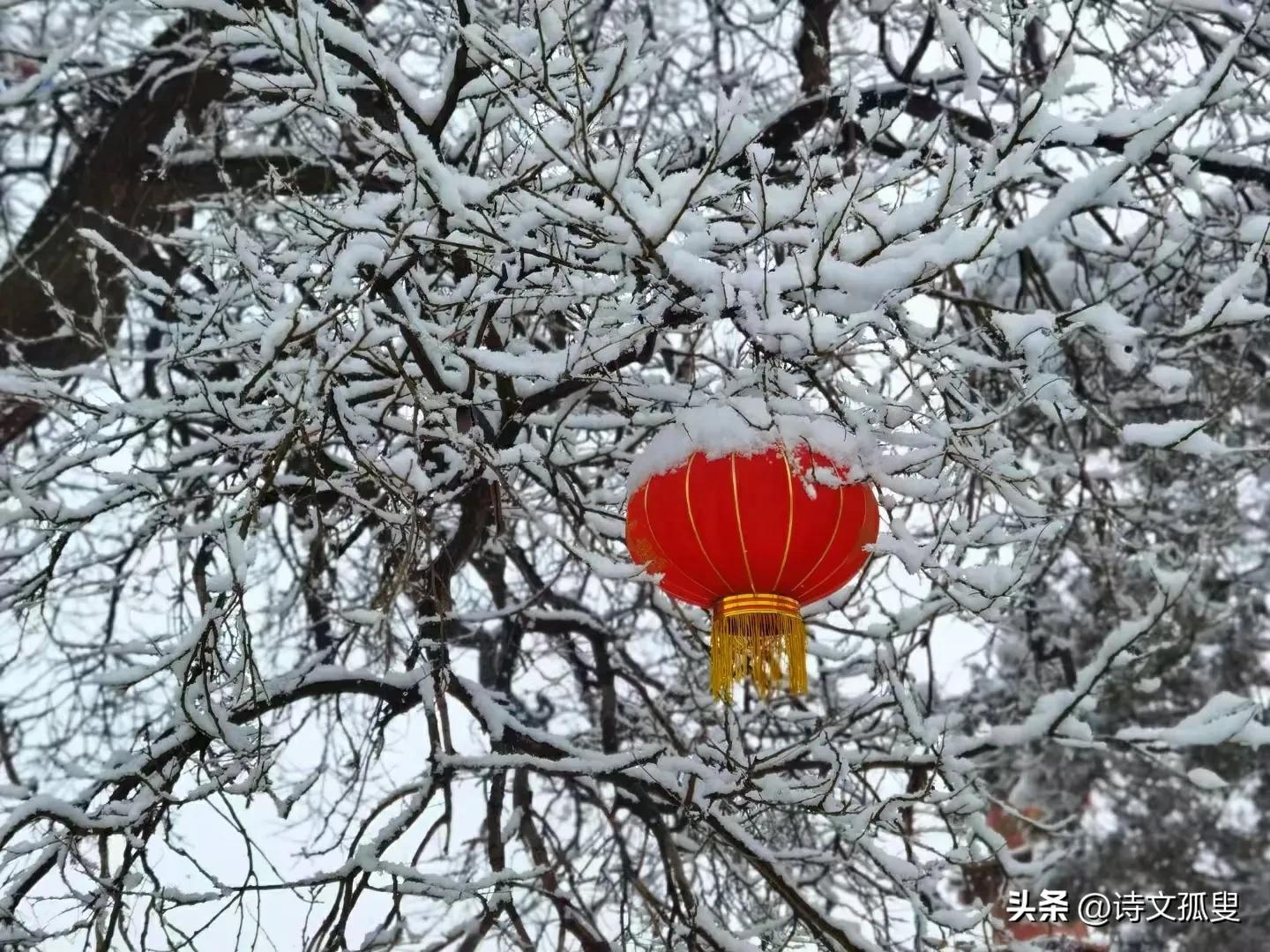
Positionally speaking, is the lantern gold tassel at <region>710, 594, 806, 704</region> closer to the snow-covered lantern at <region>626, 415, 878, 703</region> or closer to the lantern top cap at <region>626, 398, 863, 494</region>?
the snow-covered lantern at <region>626, 415, 878, 703</region>

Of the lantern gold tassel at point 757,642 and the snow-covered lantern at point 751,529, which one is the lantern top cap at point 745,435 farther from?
the lantern gold tassel at point 757,642

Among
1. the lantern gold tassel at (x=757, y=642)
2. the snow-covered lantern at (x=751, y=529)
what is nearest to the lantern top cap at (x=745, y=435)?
the snow-covered lantern at (x=751, y=529)

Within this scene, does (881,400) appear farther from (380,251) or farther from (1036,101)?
(380,251)

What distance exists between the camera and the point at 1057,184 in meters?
4.29

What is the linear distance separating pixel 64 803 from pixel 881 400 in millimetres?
2405

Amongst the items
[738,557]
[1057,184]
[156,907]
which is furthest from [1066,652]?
[156,907]

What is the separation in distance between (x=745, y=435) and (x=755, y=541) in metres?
0.22

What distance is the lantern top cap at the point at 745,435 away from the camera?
244 cm

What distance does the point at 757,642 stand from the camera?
2566mm

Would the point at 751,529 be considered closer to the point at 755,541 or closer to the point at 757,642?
the point at 755,541

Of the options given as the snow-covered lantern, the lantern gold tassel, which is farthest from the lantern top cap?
the lantern gold tassel

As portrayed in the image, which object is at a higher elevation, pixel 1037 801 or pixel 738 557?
pixel 1037 801

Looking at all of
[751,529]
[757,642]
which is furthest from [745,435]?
[757,642]

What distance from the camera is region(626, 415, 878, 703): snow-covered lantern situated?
7.91 ft
